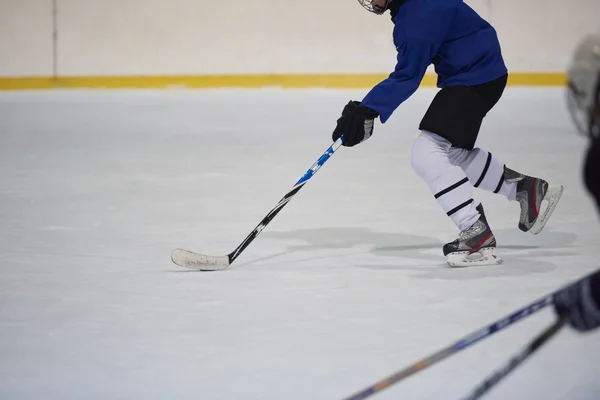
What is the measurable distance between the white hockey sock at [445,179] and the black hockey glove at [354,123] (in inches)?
6.6

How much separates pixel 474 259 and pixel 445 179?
0.26 m

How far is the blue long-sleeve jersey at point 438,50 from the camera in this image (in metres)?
2.79

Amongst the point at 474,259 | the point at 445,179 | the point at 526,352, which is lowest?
the point at 474,259

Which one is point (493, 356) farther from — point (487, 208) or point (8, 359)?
point (487, 208)

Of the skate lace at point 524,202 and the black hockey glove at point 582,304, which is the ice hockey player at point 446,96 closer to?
the skate lace at point 524,202

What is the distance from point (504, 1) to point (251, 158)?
363 cm

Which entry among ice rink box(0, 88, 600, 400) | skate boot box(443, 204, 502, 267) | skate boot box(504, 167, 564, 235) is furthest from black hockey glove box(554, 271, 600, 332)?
skate boot box(504, 167, 564, 235)

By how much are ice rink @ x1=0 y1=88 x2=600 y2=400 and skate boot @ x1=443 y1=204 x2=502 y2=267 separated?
5 centimetres

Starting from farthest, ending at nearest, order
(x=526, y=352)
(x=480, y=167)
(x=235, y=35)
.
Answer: (x=235, y=35)
(x=480, y=167)
(x=526, y=352)

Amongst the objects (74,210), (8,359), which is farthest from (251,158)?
(8,359)

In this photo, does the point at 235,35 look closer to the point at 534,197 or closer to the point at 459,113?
the point at 534,197

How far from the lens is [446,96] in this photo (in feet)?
9.60

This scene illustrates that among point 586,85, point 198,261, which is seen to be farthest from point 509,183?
point 586,85

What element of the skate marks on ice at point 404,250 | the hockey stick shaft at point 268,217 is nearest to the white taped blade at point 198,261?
the hockey stick shaft at point 268,217
